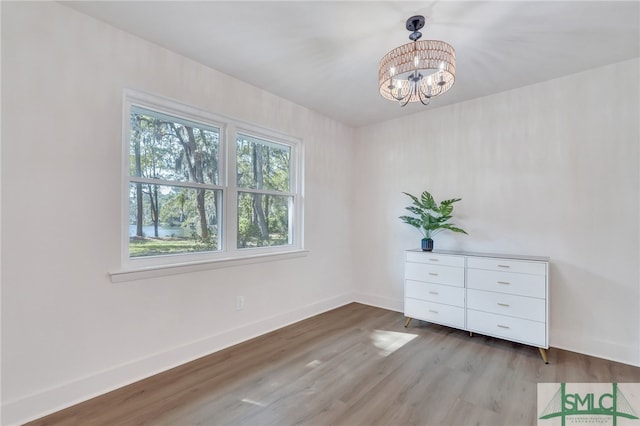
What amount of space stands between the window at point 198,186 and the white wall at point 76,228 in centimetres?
15

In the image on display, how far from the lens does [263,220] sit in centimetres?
322

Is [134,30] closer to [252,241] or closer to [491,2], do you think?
[252,241]

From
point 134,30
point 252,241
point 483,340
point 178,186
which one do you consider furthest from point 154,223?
point 483,340

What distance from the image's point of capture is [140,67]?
86.1 inches

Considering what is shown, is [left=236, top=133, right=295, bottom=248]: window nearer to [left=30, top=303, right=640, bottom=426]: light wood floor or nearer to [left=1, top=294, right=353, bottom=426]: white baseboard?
[left=1, top=294, right=353, bottom=426]: white baseboard

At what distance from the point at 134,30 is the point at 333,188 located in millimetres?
2598

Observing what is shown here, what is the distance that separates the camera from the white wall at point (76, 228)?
167 centimetres

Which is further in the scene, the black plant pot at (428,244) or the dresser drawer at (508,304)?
the black plant pot at (428,244)

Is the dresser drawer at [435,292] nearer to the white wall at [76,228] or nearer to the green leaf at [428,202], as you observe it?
the green leaf at [428,202]

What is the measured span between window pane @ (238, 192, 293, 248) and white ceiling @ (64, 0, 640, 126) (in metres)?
1.19

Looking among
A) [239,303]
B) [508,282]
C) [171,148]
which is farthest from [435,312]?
[171,148]

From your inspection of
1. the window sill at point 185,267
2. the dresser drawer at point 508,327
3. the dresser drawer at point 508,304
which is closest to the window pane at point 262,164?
the window sill at point 185,267

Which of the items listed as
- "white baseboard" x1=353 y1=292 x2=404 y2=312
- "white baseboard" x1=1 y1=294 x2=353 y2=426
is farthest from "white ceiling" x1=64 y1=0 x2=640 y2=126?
"white baseboard" x1=353 y1=292 x2=404 y2=312

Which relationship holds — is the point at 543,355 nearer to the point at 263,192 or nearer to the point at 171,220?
the point at 263,192
